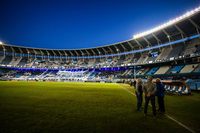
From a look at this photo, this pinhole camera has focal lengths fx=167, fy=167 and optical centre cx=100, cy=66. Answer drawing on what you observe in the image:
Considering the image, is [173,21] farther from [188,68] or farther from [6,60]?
[6,60]

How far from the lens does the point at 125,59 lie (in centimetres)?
8012

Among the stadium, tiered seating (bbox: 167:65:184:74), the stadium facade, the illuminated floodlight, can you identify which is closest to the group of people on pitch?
the stadium

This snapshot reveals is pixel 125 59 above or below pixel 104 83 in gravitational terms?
above

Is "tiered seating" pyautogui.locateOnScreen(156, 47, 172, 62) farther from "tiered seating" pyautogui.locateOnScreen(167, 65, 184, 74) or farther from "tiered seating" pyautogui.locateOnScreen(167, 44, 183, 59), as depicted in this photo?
"tiered seating" pyautogui.locateOnScreen(167, 65, 184, 74)

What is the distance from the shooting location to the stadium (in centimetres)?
667

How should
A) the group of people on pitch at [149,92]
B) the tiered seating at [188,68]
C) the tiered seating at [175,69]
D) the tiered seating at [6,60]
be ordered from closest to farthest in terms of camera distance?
the group of people on pitch at [149,92]
the tiered seating at [188,68]
the tiered seating at [175,69]
the tiered seating at [6,60]

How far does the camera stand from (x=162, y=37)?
61375 millimetres

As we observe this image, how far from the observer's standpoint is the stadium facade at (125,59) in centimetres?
4669

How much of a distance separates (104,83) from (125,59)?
24.1 m

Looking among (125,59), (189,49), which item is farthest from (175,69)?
(125,59)

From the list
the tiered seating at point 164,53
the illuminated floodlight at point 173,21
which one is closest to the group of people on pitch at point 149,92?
the illuminated floodlight at point 173,21

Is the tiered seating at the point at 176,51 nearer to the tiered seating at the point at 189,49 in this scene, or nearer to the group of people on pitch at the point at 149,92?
the tiered seating at the point at 189,49

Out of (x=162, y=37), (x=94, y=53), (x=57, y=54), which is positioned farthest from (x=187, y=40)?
(x=57, y=54)

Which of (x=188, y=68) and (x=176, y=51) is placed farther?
(x=176, y=51)
